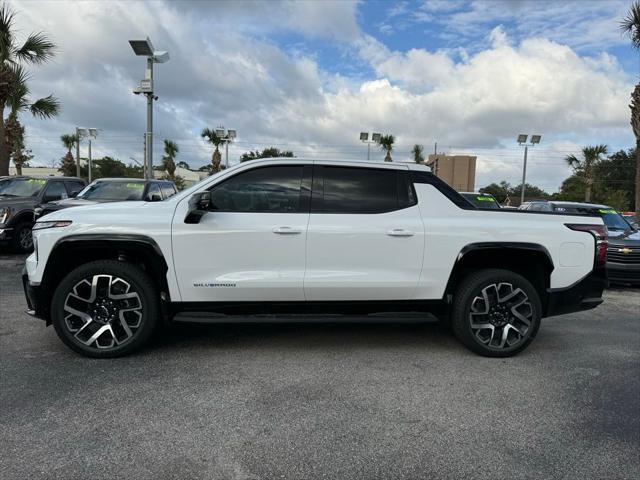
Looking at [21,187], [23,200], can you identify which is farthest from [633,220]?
[21,187]

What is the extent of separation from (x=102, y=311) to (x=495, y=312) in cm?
351

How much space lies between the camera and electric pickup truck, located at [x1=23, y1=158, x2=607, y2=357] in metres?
4.11

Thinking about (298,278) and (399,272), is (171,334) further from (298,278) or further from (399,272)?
(399,272)

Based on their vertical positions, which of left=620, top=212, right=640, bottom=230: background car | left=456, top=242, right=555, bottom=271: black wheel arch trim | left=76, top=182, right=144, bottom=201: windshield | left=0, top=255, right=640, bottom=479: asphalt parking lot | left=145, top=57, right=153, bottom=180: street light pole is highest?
left=145, top=57, right=153, bottom=180: street light pole

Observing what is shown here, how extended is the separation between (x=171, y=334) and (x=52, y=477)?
2529 millimetres

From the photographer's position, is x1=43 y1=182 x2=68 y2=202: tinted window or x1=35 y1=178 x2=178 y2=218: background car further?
x1=43 y1=182 x2=68 y2=202: tinted window

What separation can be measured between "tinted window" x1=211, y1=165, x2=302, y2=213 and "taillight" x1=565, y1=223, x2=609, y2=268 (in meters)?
2.59

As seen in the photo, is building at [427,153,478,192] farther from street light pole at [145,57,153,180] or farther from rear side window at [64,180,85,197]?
rear side window at [64,180,85,197]

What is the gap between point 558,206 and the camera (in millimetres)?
11258

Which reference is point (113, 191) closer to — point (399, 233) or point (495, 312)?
point (399, 233)

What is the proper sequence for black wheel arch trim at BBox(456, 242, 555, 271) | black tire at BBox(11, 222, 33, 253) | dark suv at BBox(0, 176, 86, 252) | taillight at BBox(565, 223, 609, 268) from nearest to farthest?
black wheel arch trim at BBox(456, 242, 555, 271), taillight at BBox(565, 223, 609, 268), dark suv at BBox(0, 176, 86, 252), black tire at BBox(11, 222, 33, 253)

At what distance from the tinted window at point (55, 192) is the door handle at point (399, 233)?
9590 millimetres

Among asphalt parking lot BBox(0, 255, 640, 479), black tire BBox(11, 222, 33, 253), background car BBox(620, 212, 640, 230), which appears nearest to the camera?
asphalt parking lot BBox(0, 255, 640, 479)

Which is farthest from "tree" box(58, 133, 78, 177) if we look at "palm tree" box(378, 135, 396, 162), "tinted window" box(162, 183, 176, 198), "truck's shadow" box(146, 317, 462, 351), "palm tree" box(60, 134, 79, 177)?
"truck's shadow" box(146, 317, 462, 351)
